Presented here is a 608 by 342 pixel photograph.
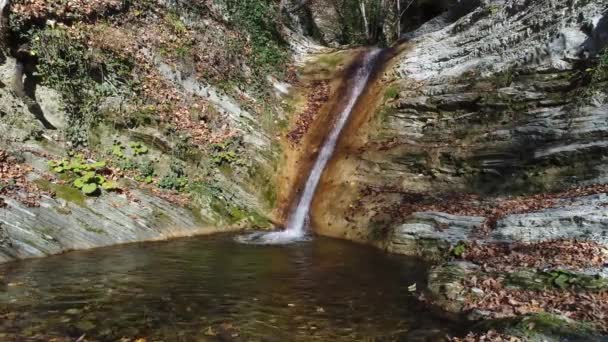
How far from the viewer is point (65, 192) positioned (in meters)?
11.5

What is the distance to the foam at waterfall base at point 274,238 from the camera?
12.5 metres

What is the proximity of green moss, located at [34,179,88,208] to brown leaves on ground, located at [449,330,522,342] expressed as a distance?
345 inches

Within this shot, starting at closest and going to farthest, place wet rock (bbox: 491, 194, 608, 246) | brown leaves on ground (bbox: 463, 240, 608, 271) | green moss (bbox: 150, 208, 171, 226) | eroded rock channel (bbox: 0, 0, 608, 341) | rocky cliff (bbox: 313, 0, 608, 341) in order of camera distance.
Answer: eroded rock channel (bbox: 0, 0, 608, 341) < rocky cliff (bbox: 313, 0, 608, 341) < brown leaves on ground (bbox: 463, 240, 608, 271) < wet rock (bbox: 491, 194, 608, 246) < green moss (bbox: 150, 208, 171, 226)

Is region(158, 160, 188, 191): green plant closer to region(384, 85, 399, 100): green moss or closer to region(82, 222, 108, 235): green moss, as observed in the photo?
region(82, 222, 108, 235): green moss

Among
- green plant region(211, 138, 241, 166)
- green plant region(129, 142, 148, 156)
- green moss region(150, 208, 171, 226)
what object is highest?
green plant region(211, 138, 241, 166)

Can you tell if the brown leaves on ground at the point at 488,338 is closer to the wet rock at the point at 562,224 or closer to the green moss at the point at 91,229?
the wet rock at the point at 562,224

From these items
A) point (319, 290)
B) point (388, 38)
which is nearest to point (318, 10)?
point (388, 38)

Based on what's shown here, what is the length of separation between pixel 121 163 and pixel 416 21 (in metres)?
25.0

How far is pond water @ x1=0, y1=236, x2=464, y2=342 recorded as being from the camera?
20.4 ft

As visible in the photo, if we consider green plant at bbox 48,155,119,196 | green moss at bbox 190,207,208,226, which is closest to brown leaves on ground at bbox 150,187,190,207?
green moss at bbox 190,207,208,226

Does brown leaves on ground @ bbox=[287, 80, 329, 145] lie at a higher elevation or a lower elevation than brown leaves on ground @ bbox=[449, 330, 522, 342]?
higher

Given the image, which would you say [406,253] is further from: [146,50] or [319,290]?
[146,50]

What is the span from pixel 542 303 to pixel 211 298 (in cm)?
474

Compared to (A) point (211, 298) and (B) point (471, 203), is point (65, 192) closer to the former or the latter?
(A) point (211, 298)
